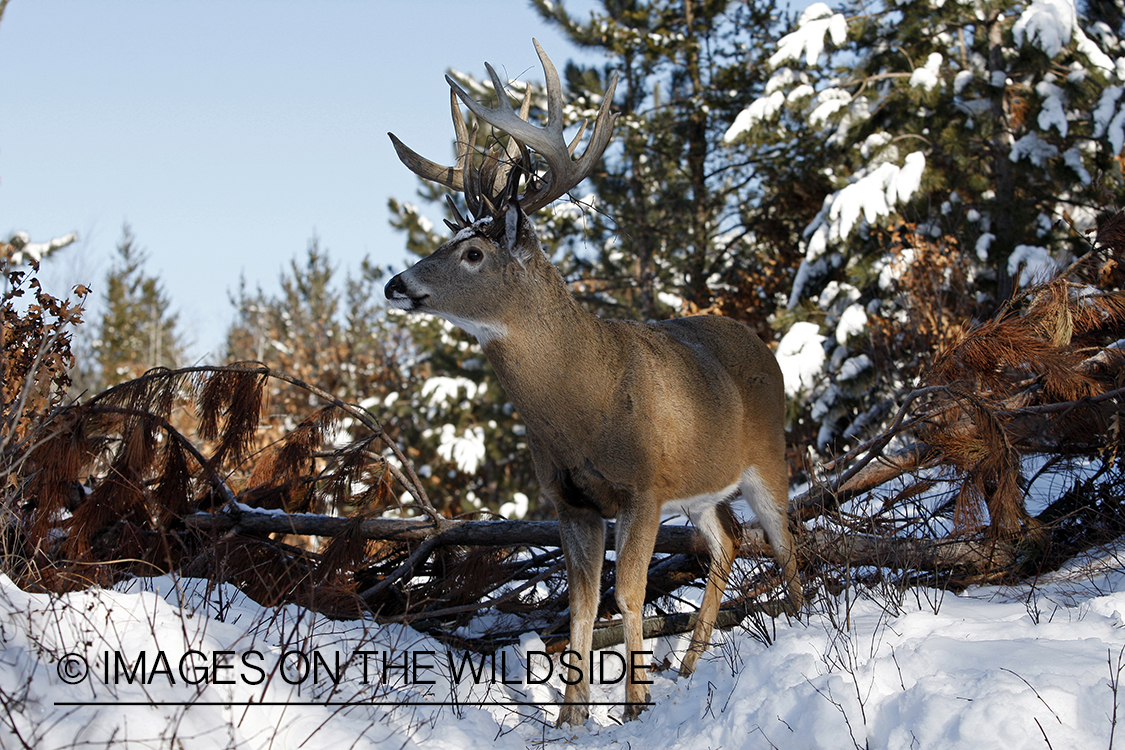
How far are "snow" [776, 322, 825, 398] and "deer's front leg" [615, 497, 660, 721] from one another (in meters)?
7.05

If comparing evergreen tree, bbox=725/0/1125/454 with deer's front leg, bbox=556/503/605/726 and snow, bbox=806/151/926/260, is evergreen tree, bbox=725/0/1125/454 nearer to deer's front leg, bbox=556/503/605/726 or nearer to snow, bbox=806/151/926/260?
snow, bbox=806/151/926/260

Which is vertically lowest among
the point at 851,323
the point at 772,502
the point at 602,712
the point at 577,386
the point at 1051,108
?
the point at 602,712

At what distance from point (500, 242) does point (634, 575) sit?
5.69ft

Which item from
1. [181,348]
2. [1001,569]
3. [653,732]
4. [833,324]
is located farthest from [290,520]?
[181,348]

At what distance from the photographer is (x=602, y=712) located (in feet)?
14.0

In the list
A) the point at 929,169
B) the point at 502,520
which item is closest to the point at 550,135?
the point at 502,520

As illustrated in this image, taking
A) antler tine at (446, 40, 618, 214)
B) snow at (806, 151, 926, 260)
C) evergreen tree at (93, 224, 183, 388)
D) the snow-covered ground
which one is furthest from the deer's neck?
evergreen tree at (93, 224, 183, 388)

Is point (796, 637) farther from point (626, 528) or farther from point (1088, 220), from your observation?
point (1088, 220)

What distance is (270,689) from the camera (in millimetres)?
3195

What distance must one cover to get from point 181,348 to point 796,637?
43.4 meters

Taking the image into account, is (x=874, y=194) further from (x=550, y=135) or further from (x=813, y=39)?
(x=550, y=135)

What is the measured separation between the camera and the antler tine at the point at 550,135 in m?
4.44

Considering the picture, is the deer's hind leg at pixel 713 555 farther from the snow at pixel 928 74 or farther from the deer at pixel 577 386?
the snow at pixel 928 74

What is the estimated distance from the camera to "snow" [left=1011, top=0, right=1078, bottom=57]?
10.0 meters
